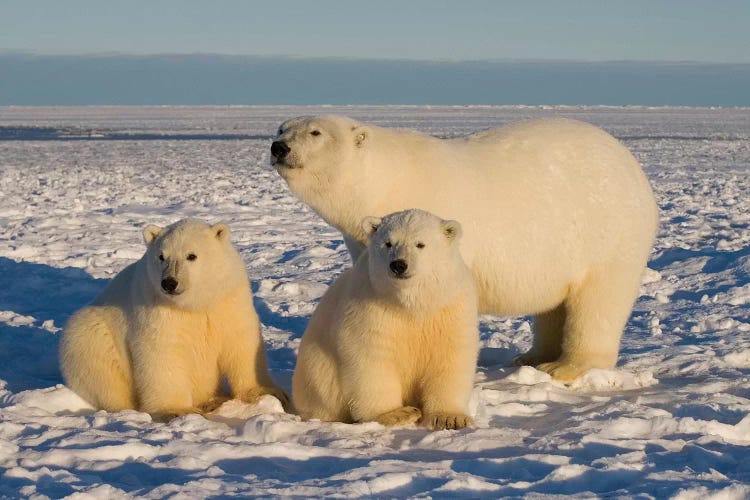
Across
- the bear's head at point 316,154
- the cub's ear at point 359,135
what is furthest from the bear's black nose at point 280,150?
the cub's ear at point 359,135

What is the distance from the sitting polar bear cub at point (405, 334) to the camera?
375cm

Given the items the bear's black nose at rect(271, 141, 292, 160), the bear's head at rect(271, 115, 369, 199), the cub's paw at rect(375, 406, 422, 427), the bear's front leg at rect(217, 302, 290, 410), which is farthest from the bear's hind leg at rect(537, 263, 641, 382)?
the bear's black nose at rect(271, 141, 292, 160)

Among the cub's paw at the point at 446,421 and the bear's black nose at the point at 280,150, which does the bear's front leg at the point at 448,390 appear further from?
the bear's black nose at the point at 280,150

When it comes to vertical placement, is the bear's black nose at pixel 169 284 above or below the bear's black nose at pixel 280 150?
below

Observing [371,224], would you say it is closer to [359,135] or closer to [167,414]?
[359,135]

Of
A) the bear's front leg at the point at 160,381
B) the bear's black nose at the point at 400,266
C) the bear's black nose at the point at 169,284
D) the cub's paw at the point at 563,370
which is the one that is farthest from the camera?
the cub's paw at the point at 563,370

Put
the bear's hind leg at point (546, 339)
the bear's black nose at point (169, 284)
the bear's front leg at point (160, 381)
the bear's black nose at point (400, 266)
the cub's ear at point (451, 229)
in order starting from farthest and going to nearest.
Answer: the bear's hind leg at point (546, 339) → the bear's front leg at point (160, 381) → the bear's black nose at point (169, 284) → the cub's ear at point (451, 229) → the bear's black nose at point (400, 266)

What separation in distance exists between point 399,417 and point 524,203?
1.43m

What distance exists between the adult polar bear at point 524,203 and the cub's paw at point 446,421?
36.1 inches

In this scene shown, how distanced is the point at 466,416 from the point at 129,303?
1504 millimetres

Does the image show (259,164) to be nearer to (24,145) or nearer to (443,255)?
(24,145)

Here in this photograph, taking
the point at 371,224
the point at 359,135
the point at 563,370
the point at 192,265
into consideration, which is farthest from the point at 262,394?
the point at 563,370

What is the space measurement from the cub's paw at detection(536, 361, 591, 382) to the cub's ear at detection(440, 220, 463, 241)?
124 cm

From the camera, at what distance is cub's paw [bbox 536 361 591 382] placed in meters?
4.77
